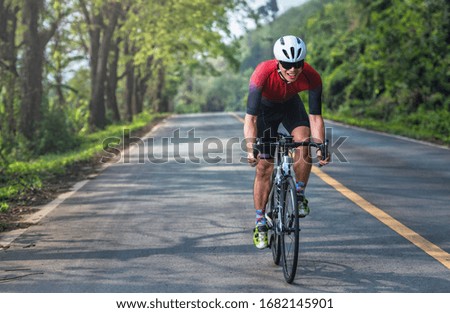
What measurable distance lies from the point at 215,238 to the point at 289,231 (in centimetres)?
188

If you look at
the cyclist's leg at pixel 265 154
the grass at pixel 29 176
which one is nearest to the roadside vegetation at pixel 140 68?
the grass at pixel 29 176

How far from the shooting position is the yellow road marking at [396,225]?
741 centimetres

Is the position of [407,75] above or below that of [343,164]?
above

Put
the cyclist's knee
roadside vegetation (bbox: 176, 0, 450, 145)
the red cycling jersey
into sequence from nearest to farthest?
the red cycling jersey → the cyclist's knee → roadside vegetation (bbox: 176, 0, 450, 145)

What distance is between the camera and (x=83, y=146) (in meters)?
23.7

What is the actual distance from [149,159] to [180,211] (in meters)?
8.02

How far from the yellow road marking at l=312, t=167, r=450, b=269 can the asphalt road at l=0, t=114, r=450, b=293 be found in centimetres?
8

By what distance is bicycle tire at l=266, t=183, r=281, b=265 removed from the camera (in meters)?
7.06

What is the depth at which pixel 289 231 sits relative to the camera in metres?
6.66

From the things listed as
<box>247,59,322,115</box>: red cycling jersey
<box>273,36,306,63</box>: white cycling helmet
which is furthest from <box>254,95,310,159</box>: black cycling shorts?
<box>273,36,306,63</box>: white cycling helmet

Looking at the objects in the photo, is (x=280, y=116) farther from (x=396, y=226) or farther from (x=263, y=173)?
(x=396, y=226)

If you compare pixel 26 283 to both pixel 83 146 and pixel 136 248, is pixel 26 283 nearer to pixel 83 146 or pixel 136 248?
pixel 136 248

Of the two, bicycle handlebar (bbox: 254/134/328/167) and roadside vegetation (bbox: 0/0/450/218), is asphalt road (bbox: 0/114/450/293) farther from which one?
roadside vegetation (bbox: 0/0/450/218)
